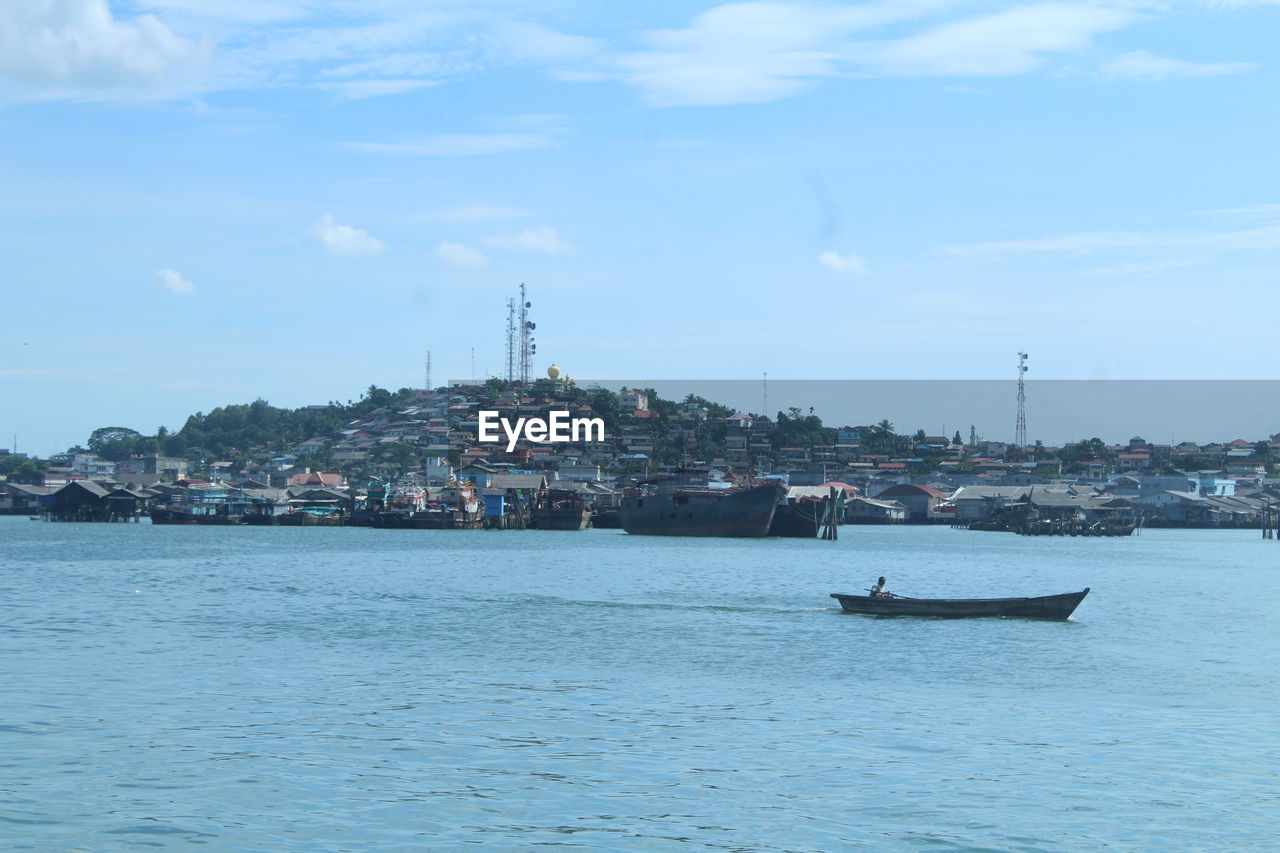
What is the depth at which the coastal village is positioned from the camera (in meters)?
119

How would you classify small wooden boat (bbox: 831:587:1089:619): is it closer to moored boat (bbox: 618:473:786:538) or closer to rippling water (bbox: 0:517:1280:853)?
rippling water (bbox: 0:517:1280:853)

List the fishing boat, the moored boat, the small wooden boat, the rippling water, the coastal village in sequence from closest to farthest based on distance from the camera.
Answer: the rippling water
the small wooden boat
the moored boat
the fishing boat
the coastal village

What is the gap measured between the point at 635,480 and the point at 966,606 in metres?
92.7

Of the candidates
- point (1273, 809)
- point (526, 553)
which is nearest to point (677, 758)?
point (1273, 809)

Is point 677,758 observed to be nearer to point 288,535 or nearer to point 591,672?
point 591,672

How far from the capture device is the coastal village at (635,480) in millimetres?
119125

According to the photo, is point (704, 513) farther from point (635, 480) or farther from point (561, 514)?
point (635, 480)

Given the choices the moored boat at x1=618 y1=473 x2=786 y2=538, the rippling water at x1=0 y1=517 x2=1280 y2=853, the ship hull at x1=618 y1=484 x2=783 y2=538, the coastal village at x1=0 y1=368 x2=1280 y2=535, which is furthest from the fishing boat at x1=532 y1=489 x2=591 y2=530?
the rippling water at x1=0 y1=517 x2=1280 y2=853

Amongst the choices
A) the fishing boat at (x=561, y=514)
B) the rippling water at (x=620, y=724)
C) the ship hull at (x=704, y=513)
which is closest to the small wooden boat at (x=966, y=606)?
the rippling water at (x=620, y=724)

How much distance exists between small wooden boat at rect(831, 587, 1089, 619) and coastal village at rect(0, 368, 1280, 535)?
183 ft

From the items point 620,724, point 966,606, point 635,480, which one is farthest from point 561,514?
point 620,724

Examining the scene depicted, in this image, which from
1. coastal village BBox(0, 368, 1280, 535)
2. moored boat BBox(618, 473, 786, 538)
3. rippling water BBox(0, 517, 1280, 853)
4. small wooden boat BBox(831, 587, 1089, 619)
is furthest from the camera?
coastal village BBox(0, 368, 1280, 535)

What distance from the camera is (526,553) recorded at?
2847 inches

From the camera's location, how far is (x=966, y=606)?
33.3m
